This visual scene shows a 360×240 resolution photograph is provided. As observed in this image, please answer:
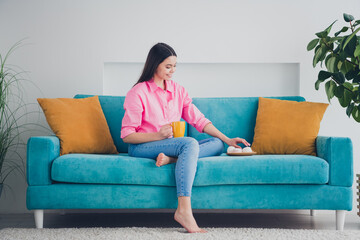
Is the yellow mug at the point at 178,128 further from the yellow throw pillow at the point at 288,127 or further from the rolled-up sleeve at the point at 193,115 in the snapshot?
the yellow throw pillow at the point at 288,127

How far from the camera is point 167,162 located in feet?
7.95

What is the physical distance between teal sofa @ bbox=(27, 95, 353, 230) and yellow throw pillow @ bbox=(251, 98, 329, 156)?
0.31m

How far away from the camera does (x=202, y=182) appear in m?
2.41

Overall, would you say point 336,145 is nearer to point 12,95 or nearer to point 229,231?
point 229,231

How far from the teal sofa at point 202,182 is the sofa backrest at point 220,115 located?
1.98ft

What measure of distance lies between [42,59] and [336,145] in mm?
2452

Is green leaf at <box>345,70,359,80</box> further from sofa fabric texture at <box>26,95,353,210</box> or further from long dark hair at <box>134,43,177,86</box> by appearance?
long dark hair at <box>134,43,177,86</box>

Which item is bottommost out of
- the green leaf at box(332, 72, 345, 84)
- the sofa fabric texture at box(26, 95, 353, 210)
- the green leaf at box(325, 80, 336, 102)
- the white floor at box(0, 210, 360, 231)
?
the white floor at box(0, 210, 360, 231)

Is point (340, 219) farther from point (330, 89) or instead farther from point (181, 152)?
point (181, 152)

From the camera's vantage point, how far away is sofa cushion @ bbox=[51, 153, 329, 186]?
7.92ft

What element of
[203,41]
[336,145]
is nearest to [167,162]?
[336,145]

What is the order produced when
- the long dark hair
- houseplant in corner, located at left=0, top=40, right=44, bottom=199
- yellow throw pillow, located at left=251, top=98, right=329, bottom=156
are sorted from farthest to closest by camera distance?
1. houseplant in corner, located at left=0, top=40, right=44, bottom=199
2. yellow throw pillow, located at left=251, top=98, right=329, bottom=156
3. the long dark hair

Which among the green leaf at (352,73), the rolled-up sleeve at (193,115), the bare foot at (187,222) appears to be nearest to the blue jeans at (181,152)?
the bare foot at (187,222)

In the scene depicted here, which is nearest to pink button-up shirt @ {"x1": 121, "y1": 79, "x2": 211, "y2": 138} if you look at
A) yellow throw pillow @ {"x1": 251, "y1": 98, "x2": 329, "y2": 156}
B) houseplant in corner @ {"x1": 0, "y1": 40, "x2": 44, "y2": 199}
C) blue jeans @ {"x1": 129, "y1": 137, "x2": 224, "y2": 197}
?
blue jeans @ {"x1": 129, "y1": 137, "x2": 224, "y2": 197}
